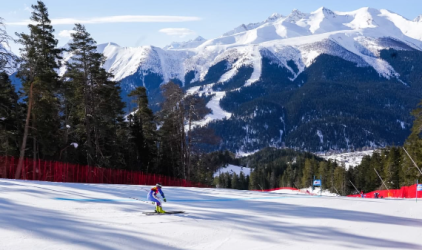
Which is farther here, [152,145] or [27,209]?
[152,145]

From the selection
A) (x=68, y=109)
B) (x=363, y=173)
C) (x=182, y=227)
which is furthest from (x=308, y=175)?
(x=182, y=227)

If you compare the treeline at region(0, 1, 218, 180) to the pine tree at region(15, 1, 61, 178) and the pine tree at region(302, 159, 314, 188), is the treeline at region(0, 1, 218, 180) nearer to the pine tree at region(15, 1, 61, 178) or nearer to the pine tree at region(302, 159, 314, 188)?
the pine tree at region(15, 1, 61, 178)

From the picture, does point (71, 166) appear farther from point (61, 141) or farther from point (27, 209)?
point (27, 209)

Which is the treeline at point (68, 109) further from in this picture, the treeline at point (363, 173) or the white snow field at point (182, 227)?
the treeline at point (363, 173)

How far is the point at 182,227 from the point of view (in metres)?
12.0

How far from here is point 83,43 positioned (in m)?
33.7

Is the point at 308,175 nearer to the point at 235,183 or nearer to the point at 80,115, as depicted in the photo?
the point at 235,183

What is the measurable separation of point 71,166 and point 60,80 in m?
9.82

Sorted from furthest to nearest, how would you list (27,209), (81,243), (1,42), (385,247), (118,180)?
(118,180), (1,42), (27,209), (385,247), (81,243)

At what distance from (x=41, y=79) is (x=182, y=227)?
83.0 ft

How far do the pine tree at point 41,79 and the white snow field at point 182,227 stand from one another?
1548 centimetres

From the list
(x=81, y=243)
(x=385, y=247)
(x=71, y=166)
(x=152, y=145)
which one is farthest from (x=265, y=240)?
(x=152, y=145)

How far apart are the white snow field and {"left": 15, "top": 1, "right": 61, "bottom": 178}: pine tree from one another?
15476 mm

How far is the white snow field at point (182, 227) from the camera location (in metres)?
9.94
